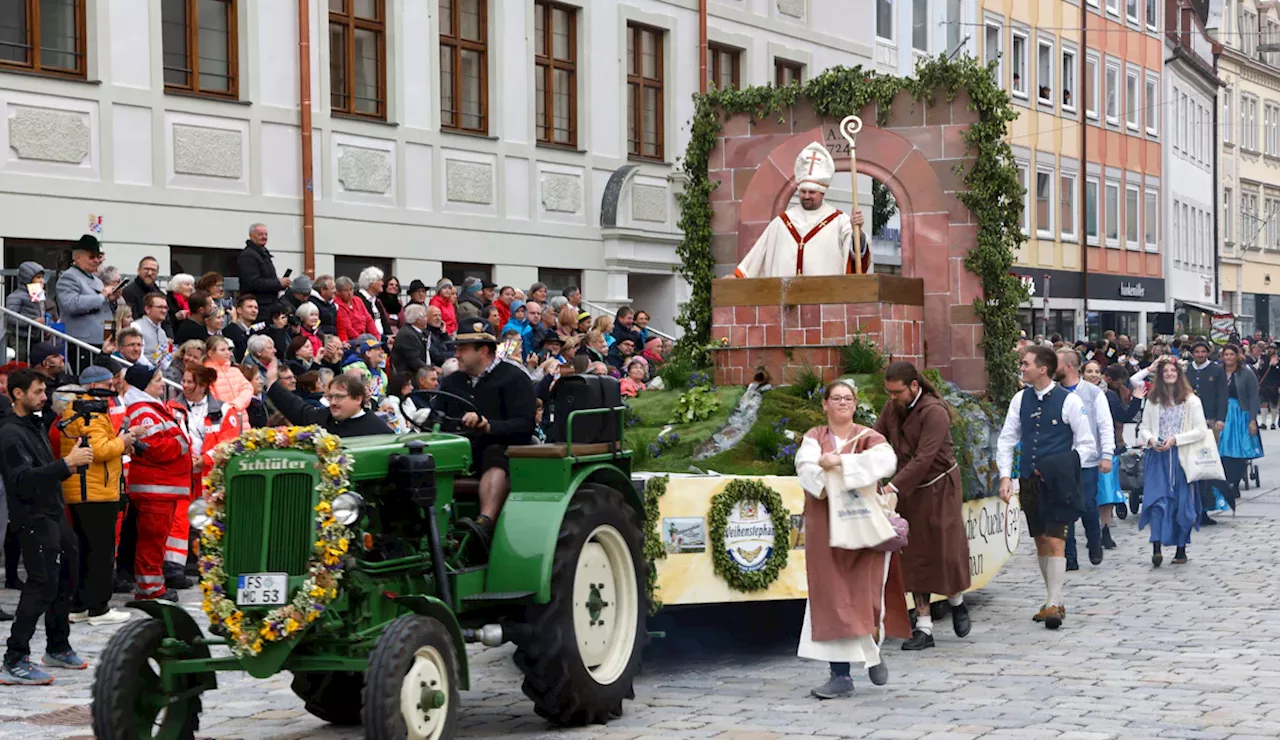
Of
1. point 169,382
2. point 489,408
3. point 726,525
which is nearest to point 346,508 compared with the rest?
point 489,408

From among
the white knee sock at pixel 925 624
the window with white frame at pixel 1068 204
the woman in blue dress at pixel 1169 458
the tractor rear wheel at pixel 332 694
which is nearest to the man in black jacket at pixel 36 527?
the tractor rear wheel at pixel 332 694

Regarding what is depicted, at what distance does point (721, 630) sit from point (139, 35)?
10.6 metres

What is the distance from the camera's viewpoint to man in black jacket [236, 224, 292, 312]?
57.1 feet

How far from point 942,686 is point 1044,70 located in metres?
42.6

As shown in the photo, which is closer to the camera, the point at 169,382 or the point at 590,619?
the point at 590,619

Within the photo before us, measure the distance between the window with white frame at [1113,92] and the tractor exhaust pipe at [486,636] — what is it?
48.4 m

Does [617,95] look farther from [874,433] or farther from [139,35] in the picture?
[874,433]

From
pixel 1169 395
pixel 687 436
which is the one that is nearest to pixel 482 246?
pixel 1169 395

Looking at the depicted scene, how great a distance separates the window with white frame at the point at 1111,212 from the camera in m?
53.8

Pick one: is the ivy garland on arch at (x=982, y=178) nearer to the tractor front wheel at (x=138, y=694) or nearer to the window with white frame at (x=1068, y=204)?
the tractor front wheel at (x=138, y=694)

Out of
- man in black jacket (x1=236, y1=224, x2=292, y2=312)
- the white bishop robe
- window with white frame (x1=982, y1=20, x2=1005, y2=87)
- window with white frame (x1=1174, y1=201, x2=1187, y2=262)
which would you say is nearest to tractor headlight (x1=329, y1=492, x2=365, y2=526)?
the white bishop robe

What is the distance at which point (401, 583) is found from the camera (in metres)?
8.41

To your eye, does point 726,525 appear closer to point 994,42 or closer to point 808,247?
point 808,247

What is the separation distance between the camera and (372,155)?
23.2 m
